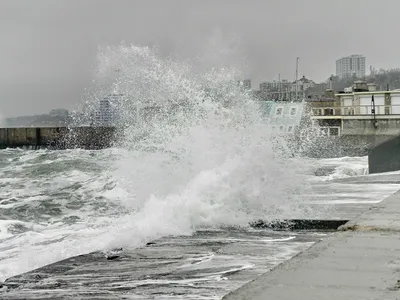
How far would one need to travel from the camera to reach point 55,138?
6825 centimetres

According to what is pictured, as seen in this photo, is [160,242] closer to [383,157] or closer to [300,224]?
[300,224]

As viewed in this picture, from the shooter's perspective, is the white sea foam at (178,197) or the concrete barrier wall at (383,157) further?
the concrete barrier wall at (383,157)

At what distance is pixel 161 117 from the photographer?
19609 millimetres

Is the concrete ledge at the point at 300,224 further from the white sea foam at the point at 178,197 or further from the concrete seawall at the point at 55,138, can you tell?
the concrete seawall at the point at 55,138

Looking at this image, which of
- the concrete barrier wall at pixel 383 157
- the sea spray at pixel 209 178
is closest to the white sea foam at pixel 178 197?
the sea spray at pixel 209 178

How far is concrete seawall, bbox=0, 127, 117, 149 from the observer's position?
6638cm

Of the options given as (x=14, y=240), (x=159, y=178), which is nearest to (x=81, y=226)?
(x=14, y=240)

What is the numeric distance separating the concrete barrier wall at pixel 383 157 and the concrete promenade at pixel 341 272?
13.4 m

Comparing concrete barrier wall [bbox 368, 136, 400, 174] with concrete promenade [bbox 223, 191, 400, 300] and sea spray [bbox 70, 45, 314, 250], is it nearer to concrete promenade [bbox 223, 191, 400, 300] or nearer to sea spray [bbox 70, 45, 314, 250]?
sea spray [bbox 70, 45, 314, 250]

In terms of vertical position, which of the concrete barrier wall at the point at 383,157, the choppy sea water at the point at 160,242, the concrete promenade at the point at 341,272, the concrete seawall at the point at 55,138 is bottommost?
the choppy sea water at the point at 160,242

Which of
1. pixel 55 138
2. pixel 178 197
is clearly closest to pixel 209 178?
pixel 178 197

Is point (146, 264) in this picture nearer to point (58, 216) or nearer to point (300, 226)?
point (300, 226)

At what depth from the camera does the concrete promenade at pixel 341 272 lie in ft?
9.66

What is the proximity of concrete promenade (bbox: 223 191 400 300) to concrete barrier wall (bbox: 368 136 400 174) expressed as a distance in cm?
1344
